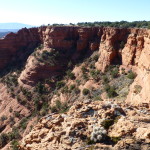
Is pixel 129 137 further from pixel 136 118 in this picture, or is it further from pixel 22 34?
pixel 22 34

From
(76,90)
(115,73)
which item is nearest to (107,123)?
(115,73)

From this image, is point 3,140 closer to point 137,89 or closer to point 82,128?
point 137,89

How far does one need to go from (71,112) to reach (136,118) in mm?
3671

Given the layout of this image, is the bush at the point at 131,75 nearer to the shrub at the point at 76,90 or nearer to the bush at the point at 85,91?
the bush at the point at 85,91

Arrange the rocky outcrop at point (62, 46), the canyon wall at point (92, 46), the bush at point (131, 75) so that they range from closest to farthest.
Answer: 1. the canyon wall at point (92, 46)
2. the bush at point (131, 75)
3. the rocky outcrop at point (62, 46)

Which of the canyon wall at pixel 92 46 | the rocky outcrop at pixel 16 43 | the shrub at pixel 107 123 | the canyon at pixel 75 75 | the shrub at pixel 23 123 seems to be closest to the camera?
the canyon at pixel 75 75

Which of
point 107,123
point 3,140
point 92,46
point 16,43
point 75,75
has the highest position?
point 107,123

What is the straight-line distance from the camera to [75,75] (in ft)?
172

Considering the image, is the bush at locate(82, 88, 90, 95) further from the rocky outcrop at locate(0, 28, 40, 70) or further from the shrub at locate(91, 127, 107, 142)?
the shrub at locate(91, 127, 107, 142)

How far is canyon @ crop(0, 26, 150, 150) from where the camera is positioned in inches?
506

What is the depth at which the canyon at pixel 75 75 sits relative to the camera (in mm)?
12844

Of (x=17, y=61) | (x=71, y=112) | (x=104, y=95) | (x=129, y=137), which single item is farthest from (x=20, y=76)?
(x=129, y=137)

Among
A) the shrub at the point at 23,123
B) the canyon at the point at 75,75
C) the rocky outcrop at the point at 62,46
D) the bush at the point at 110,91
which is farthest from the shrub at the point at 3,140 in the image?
the bush at the point at 110,91

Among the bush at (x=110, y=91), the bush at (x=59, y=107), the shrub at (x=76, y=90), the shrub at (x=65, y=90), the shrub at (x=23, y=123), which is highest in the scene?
the bush at (x=110, y=91)
